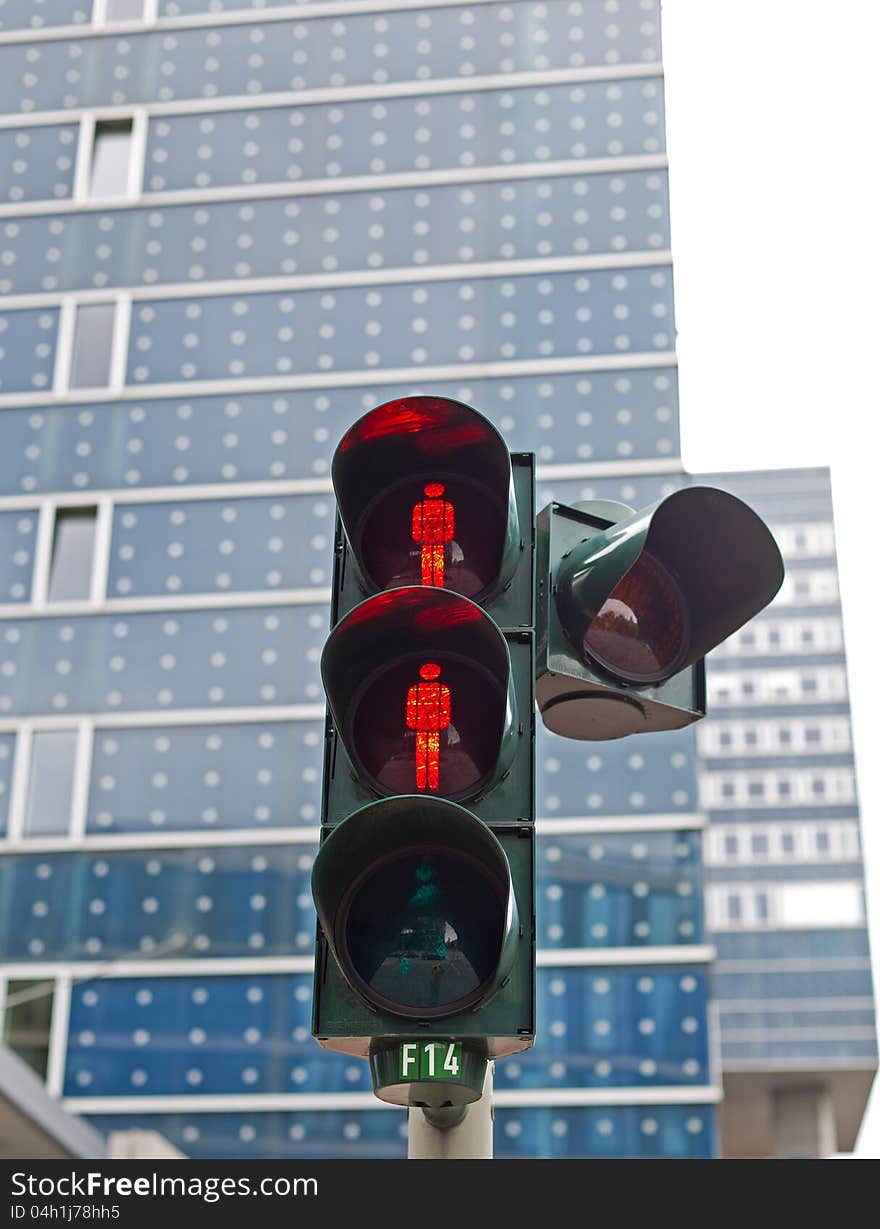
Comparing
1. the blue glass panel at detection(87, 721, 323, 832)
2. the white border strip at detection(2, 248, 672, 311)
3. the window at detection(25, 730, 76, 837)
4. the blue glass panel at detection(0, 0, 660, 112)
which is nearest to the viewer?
the blue glass panel at detection(87, 721, 323, 832)

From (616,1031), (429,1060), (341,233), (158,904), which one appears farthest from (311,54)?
(429,1060)

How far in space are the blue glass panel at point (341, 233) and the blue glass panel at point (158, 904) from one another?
19.3 ft

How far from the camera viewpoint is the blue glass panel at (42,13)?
17812mm

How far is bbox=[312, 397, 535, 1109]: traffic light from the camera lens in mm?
2957

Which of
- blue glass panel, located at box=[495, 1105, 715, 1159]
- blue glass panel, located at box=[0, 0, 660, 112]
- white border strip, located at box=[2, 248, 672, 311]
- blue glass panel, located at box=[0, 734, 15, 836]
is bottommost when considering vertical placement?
blue glass panel, located at box=[495, 1105, 715, 1159]

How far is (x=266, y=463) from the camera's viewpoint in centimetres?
1545

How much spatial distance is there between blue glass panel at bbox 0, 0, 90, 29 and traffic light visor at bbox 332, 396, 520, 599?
15892 millimetres

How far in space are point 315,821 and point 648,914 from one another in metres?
3.04

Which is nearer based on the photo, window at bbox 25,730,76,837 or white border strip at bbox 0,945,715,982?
white border strip at bbox 0,945,715,982

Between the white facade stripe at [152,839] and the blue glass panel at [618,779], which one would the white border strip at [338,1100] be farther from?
the blue glass panel at [618,779]

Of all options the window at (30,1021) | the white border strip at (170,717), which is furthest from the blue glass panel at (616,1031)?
the window at (30,1021)

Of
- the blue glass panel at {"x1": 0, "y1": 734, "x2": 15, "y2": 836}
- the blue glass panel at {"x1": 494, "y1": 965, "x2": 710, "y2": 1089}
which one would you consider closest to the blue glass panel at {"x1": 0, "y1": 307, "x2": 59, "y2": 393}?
the blue glass panel at {"x1": 0, "y1": 734, "x2": 15, "y2": 836}

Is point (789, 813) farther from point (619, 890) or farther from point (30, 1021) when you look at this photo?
point (30, 1021)

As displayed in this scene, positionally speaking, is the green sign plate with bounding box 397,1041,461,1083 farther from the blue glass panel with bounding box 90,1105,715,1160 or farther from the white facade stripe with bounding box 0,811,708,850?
the white facade stripe with bounding box 0,811,708,850
